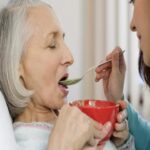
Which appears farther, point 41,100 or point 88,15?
point 88,15

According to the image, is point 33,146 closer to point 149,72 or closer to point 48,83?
point 48,83

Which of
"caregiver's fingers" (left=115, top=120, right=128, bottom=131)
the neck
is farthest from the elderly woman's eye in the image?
"caregiver's fingers" (left=115, top=120, right=128, bottom=131)

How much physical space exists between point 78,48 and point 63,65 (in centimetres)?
77

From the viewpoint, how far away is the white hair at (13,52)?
3.83ft

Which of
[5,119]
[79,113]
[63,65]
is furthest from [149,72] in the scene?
Result: [5,119]

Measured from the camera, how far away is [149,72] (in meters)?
1.42

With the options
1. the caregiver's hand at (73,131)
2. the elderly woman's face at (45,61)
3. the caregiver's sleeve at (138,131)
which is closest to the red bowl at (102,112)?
the caregiver's hand at (73,131)

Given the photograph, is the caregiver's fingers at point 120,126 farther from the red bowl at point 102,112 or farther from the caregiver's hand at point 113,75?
the caregiver's hand at point 113,75

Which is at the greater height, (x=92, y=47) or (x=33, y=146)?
(x=92, y=47)

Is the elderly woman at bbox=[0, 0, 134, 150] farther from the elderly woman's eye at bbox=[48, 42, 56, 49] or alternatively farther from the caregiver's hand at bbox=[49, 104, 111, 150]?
the caregiver's hand at bbox=[49, 104, 111, 150]

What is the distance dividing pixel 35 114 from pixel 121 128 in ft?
0.98

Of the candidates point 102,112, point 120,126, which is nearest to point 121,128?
point 120,126

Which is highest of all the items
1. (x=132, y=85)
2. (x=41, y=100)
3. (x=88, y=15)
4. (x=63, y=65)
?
(x=88, y=15)

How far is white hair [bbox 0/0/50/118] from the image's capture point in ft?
3.83
